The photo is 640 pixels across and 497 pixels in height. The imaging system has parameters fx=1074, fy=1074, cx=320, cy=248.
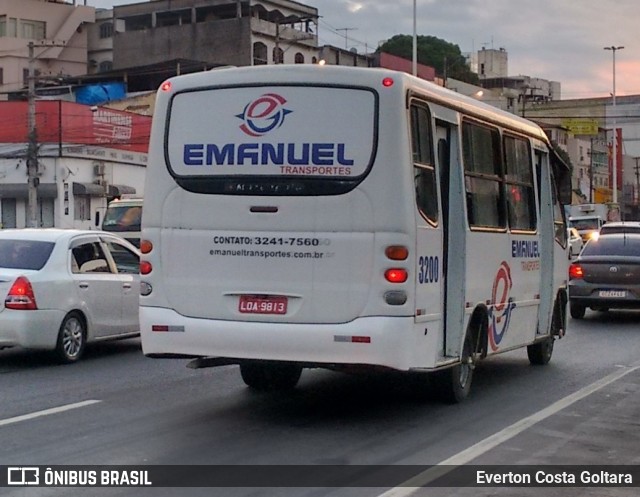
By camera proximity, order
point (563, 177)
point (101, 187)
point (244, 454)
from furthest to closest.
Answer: point (101, 187) < point (563, 177) < point (244, 454)

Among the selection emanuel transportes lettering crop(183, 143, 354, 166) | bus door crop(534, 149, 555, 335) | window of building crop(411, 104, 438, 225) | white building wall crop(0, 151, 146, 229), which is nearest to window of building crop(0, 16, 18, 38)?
white building wall crop(0, 151, 146, 229)

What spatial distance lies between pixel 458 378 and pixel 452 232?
4.91ft

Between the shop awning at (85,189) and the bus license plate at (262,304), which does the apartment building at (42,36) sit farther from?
the bus license plate at (262,304)

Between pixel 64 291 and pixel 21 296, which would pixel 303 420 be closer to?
pixel 21 296

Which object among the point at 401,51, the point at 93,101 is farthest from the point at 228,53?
the point at 401,51

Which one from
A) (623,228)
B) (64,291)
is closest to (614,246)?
(623,228)

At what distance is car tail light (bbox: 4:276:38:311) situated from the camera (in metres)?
12.3

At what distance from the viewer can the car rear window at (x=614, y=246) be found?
783 inches

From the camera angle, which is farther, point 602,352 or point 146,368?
point 602,352

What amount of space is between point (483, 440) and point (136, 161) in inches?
2085

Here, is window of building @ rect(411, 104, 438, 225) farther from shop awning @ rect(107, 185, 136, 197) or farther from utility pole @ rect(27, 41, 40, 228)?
shop awning @ rect(107, 185, 136, 197)

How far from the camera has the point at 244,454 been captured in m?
8.02

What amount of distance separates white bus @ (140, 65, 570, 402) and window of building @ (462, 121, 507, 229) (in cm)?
58

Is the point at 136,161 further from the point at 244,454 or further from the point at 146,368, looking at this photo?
the point at 244,454
